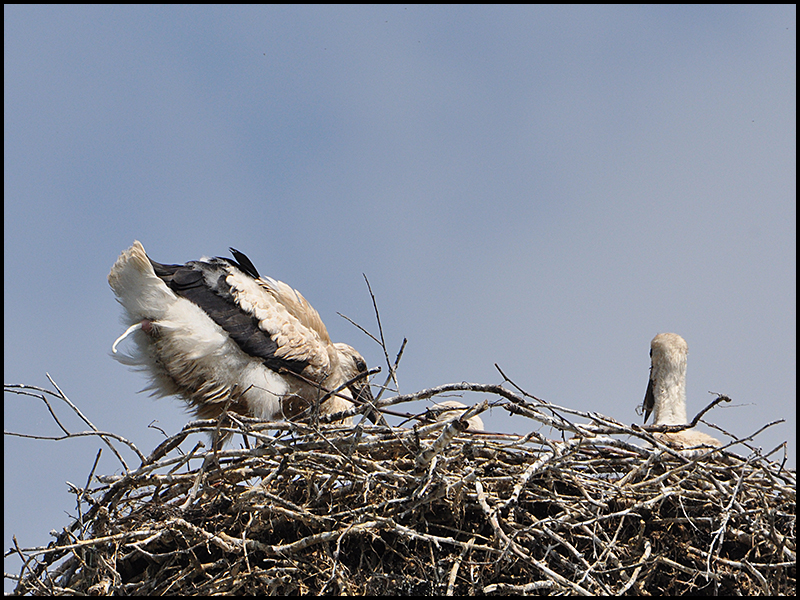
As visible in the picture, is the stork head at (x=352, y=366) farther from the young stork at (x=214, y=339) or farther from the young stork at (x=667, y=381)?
the young stork at (x=667, y=381)

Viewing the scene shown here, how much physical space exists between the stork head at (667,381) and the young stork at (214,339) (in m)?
2.14

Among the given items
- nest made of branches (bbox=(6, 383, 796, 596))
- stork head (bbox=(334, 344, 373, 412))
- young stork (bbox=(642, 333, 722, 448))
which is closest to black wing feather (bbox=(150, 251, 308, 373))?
stork head (bbox=(334, 344, 373, 412))

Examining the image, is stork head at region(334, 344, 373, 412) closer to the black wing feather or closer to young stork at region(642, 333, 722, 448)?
the black wing feather

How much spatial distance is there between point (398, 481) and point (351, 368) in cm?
242

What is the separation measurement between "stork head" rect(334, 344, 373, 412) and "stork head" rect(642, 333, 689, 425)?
206 centimetres

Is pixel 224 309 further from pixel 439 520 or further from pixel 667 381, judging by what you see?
pixel 667 381

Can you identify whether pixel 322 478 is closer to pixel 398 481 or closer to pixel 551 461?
pixel 398 481

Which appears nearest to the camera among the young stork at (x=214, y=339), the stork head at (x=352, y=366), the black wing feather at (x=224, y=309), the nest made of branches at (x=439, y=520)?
the nest made of branches at (x=439, y=520)

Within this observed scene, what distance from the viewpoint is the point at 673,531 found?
337 centimetres

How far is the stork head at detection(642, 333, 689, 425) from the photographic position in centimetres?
535

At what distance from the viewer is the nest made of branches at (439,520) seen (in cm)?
318

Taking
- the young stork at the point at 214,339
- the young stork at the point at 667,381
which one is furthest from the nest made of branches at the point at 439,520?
the young stork at the point at 667,381

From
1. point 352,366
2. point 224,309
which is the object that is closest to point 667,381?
point 352,366

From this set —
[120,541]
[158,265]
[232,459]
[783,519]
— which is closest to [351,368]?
[158,265]
